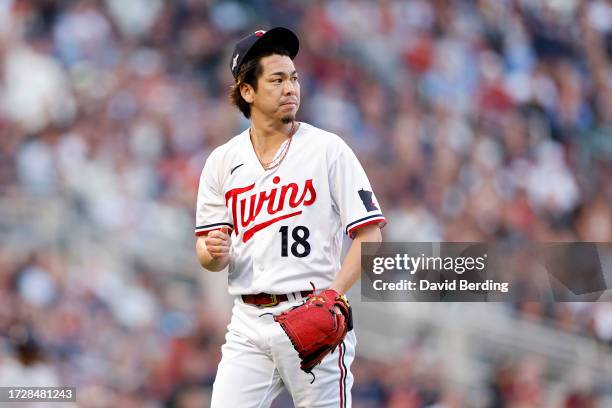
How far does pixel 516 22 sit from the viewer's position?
9.50 meters

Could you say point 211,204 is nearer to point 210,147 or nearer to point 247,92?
point 247,92

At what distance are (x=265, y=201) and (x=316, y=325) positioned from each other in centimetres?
53

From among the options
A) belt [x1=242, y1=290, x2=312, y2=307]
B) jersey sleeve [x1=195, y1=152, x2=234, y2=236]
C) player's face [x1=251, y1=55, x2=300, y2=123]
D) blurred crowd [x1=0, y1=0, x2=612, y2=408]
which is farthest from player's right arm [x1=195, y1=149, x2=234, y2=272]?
blurred crowd [x1=0, y1=0, x2=612, y2=408]

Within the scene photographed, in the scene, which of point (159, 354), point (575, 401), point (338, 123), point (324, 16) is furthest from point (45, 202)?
point (575, 401)

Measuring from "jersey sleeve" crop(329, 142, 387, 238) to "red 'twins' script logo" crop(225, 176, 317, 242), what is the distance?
9 cm

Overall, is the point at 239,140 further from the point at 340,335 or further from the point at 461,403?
the point at 461,403

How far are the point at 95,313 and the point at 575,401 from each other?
3.44 metres

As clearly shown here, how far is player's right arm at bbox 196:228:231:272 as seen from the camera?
324 centimetres

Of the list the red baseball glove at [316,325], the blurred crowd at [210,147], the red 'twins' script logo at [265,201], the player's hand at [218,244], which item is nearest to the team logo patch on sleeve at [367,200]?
the red 'twins' script logo at [265,201]

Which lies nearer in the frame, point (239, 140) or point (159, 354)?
point (239, 140)

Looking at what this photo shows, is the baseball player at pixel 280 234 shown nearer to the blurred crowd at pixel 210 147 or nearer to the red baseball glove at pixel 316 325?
the red baseball glove at pixel 316 325

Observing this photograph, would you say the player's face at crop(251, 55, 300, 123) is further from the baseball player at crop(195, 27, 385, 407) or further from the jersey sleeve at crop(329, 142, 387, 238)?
the jersey sleeve at crop(329, 142, 387, 238)

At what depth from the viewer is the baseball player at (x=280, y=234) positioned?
3.21 meters

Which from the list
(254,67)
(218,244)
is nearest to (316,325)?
(218,244)
